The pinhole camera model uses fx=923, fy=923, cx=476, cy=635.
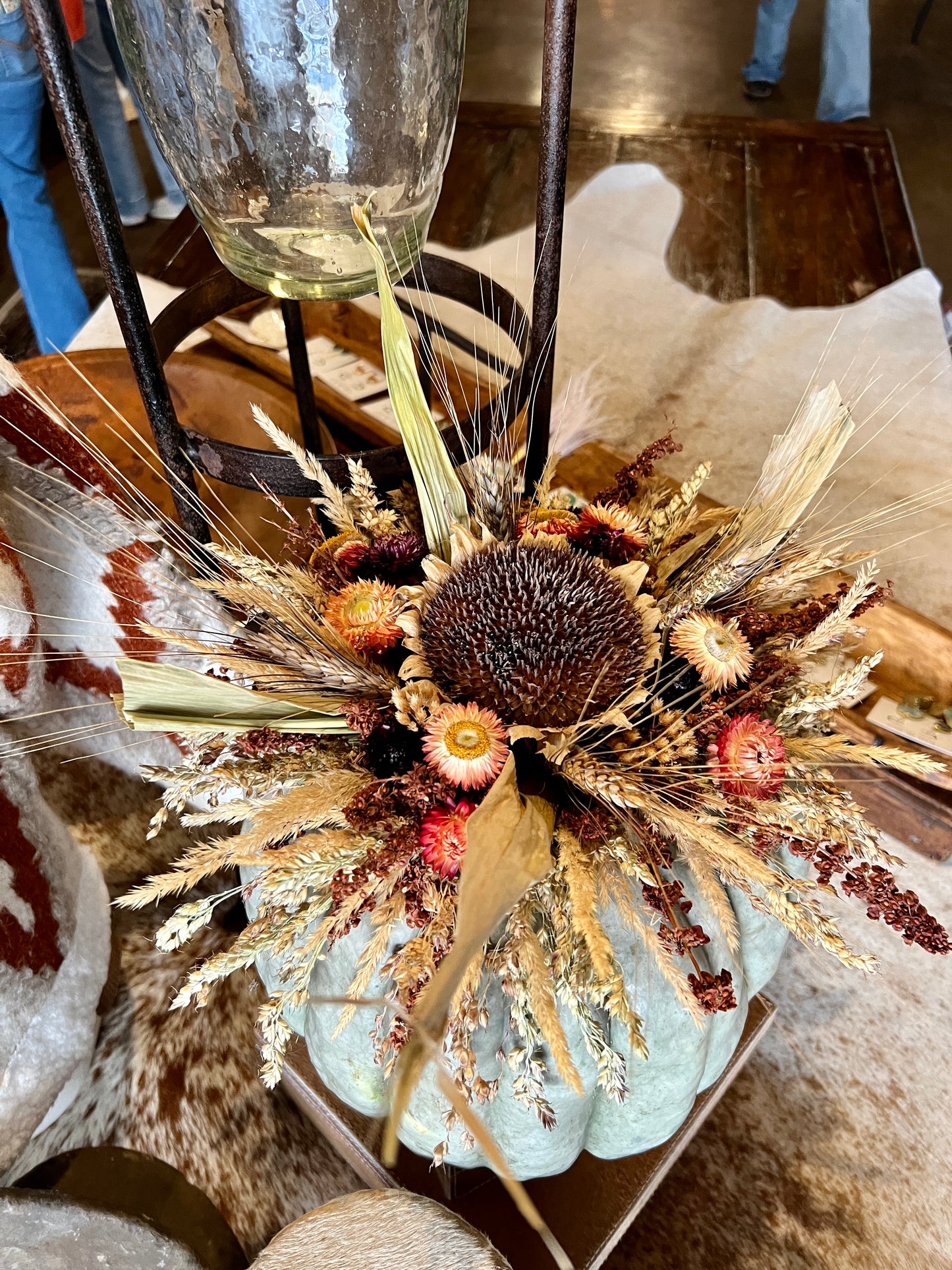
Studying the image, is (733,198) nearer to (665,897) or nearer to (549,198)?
(549,198)

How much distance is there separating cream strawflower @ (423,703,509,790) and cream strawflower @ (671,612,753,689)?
104 millimetres

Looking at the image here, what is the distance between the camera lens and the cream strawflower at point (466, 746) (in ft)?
1.32

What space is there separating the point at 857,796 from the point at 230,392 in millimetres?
716

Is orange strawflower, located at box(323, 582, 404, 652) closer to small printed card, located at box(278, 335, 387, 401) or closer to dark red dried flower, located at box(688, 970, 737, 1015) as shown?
dark red dried flower, located at box(688, 970, 737, 1015)

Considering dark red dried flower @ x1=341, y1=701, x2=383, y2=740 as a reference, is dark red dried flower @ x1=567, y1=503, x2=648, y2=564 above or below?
above

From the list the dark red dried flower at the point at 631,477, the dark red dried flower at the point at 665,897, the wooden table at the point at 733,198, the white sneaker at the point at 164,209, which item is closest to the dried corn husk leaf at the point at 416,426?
the dark red dried flower at the point at 631,477

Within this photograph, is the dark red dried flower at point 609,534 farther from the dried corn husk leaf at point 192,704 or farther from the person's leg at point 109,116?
the person's leg at point 109,116

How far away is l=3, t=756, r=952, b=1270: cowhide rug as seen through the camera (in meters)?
0.59

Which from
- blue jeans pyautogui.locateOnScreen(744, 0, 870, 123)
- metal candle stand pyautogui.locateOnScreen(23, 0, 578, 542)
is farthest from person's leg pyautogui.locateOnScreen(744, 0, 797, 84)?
metal candle stand pyautogui.locateOnScreen(23, 0, 578, 542)

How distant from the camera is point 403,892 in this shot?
421mm

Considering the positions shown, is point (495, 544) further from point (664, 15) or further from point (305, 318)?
point (664, 15)

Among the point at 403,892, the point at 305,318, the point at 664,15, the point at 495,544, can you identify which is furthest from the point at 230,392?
the point at 664,15

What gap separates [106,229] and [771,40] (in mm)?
1976

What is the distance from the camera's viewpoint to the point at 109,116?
163cm
